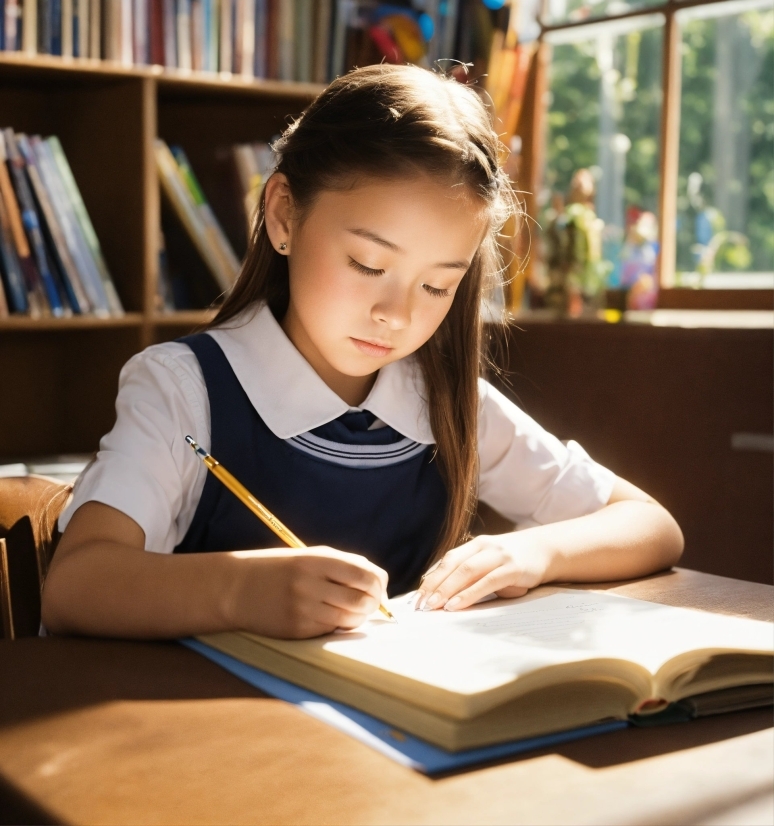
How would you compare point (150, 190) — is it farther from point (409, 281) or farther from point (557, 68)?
point (409, 281)

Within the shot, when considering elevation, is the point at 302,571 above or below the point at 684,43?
below

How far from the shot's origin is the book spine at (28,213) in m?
2.39

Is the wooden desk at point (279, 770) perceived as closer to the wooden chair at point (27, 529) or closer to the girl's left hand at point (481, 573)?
the girl's left hand at point (481, 573)

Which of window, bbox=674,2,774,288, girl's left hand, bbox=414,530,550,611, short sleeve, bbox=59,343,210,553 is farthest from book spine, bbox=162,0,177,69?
girl's left hand, bbox=414,530,550,611

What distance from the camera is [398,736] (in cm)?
70

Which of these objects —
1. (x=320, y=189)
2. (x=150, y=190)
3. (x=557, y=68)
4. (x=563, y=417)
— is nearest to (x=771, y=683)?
(x=320, y=189)

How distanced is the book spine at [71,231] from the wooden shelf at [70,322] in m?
0.03

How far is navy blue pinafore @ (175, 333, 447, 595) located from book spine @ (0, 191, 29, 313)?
1.14m

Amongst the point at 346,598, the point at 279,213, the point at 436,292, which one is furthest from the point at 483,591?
the point at 279,213

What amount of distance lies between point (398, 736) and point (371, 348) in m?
0.65

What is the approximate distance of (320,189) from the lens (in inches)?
52.6

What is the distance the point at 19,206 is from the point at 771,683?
2019 millimetres

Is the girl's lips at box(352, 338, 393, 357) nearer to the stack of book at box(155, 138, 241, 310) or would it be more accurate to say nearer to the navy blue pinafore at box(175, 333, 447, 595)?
the navy blue pinafore at box(175, 333, 447, 595)

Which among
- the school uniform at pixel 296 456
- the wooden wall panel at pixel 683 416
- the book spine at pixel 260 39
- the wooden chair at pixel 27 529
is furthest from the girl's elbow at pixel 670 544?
the book spine at pixel 260 39
